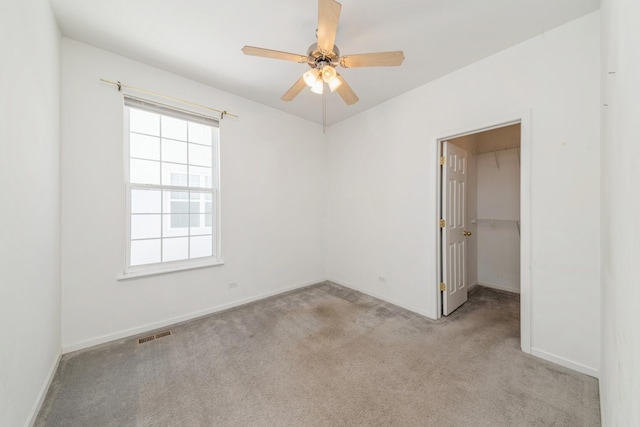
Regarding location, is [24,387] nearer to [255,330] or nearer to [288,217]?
[255,330]

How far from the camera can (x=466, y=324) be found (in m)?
2.62

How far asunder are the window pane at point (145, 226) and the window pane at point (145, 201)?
0.07m

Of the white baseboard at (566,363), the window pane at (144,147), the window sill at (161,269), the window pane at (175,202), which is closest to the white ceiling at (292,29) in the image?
the window pane at (144,147)

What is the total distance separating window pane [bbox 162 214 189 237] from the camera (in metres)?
2.72

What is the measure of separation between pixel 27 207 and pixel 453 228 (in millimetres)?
3828

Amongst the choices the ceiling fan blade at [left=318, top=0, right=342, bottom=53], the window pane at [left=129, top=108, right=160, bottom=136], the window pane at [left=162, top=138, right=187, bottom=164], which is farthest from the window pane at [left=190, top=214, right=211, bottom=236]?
the ceiling fan blade at [left=318, top=0, right=342, bottom=53]

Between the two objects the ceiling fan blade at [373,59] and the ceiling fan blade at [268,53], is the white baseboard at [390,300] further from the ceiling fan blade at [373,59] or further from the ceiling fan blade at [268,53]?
the ceiling fan blade at [268,53]

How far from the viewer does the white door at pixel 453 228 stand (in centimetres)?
281

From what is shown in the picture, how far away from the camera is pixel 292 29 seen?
201 cm

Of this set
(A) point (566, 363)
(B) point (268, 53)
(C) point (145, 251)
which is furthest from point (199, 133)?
(A) point (566, 363)

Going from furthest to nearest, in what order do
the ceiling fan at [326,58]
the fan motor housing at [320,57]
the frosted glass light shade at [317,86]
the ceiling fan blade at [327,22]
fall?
the frosted glass light shade at [317,86]
the fan motor housing at [320,57]
the ceiling fan at [326,58]
the ceiling fan blade at [327,22]

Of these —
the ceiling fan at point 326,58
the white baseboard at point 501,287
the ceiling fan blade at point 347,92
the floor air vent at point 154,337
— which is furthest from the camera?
the white baseboard at point 501,287

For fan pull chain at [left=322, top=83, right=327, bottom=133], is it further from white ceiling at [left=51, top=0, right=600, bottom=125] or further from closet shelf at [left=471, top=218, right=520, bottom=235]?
closet shelf at [left=471, top=218, right=520, bottom=235]

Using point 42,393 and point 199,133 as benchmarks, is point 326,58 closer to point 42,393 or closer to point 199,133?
point 199,133
